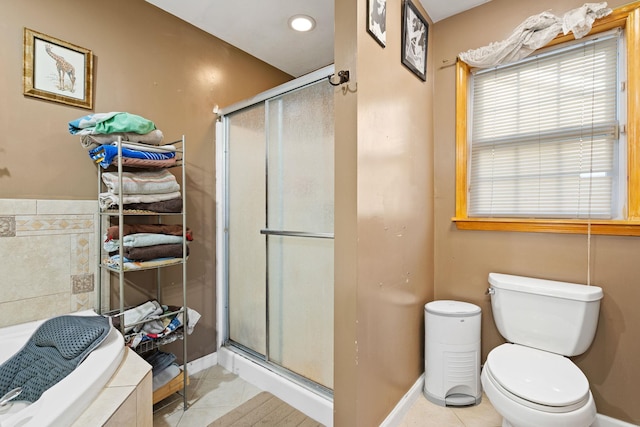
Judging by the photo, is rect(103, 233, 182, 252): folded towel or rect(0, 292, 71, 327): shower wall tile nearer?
rect(0, 292, 71, 327): shower wall tile

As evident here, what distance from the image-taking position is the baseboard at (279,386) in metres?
1.68

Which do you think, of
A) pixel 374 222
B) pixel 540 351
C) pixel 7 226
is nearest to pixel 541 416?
pixel 540 351

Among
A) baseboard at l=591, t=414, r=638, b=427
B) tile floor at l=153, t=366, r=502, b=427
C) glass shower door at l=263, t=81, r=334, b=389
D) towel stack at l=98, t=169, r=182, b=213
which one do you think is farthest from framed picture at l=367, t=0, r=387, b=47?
baseboard at l=591, t=414, r=638, b=427

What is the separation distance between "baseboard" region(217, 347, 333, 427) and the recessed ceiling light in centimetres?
235

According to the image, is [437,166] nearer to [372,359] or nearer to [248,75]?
[372,359]

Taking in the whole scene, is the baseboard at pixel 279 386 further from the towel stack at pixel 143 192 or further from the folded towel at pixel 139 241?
the towel stack at pixel 143 192

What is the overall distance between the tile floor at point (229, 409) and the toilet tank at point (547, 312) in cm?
47

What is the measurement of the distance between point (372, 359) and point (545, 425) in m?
0.69

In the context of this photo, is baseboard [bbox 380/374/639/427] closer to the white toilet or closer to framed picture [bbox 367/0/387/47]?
A: the white toilet

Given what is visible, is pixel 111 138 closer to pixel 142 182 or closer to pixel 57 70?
pixel 142 182

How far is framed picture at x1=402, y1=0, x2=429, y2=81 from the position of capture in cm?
171

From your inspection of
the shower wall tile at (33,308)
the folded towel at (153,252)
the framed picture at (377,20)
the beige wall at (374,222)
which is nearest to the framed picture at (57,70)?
the folded towel at (153,252)

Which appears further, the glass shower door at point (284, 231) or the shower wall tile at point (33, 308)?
the glass shower door at point (284, 231)

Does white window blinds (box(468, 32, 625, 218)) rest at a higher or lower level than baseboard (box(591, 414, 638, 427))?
higher
